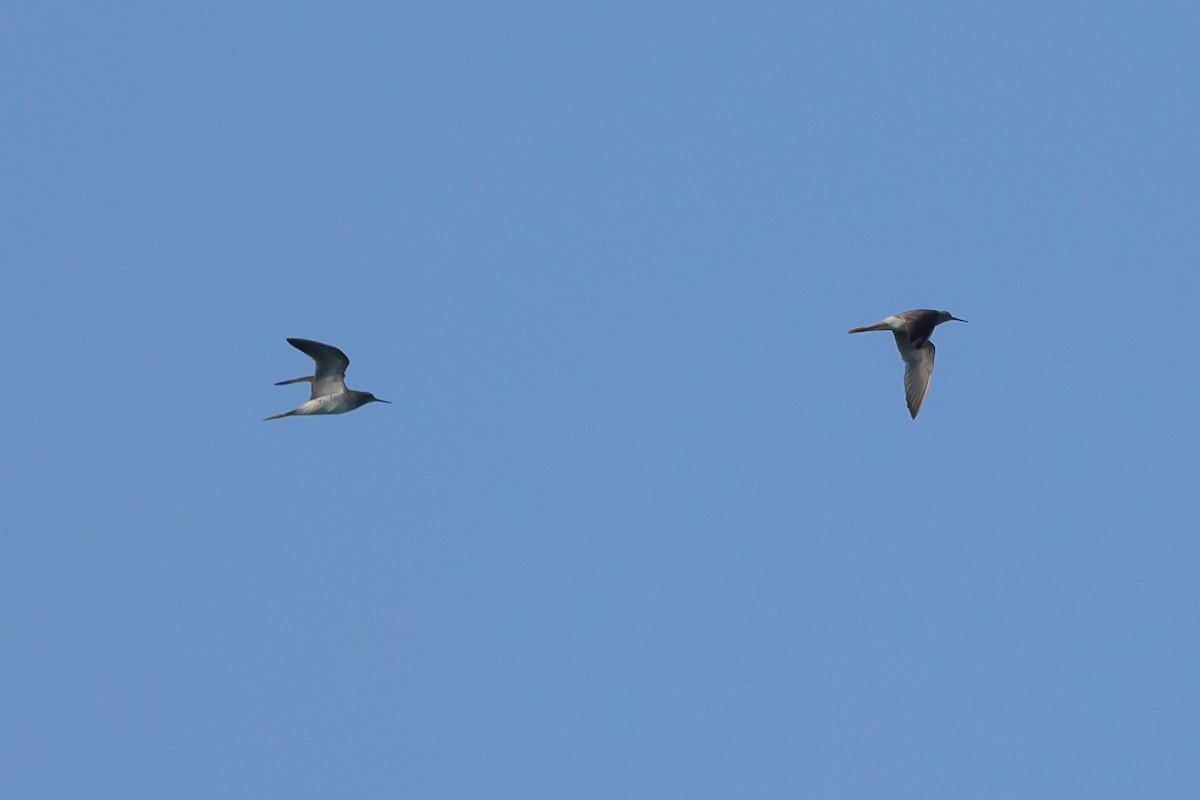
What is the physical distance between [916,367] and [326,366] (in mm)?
15033

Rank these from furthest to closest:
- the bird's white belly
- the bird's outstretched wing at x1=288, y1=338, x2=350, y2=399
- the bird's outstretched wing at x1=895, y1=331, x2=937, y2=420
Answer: the bird's outstretched wing at x1=895, y1=331, x2=937, y2=420, the bird's white belly, the bird's outstretched wing at x1=288, y1=338, x2=350, y2=399

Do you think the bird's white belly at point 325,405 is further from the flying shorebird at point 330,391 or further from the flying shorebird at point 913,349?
the flying shorebird at point 913,349

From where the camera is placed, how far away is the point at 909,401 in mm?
41969

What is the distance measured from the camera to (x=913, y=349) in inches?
1674

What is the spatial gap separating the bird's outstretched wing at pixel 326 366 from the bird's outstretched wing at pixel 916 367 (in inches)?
560

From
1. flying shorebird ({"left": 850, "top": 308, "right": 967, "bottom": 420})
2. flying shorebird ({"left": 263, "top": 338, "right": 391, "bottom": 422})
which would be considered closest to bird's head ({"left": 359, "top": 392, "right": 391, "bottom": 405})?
flying shorebird ({"left": 263, "top": 338, "right": 391, "bottom": 422})

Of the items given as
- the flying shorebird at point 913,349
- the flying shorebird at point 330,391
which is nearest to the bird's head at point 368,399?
the flying shorebird at point 330,391

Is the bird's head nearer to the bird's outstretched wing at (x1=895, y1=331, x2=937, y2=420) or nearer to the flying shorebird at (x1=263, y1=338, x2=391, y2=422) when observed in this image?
the flying shorebird at (x1=263, y1=338, x2=391, y2=422)

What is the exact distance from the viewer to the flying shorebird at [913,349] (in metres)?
42.2

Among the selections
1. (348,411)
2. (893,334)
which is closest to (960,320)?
(893,334)

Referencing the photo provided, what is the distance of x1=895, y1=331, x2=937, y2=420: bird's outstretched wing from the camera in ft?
138

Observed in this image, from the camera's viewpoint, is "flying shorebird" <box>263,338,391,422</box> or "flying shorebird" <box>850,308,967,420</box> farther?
"flying shorebird" <box>850,308,967,420</box>

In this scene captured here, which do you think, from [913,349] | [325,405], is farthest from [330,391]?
[913,349]

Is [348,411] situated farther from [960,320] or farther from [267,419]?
[960,320]
